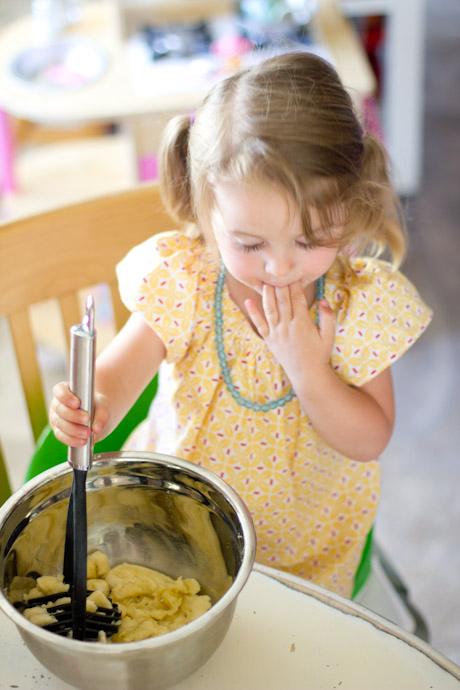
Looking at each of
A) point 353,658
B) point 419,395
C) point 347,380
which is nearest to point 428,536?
point 419,395

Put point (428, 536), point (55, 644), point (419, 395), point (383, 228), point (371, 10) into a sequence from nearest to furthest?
1. point (55, 644)
2. point (383, 228)
3. point (428, 536)
4. point (419, 395)
5. point (371, 10)

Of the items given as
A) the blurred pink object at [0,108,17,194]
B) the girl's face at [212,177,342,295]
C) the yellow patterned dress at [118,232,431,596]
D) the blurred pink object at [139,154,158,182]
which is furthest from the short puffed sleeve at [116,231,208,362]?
the blurred pink object at [0,108,17,194]

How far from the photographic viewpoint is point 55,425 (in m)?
0.67

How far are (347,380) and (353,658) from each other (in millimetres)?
302

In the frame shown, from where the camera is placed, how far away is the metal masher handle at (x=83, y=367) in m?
0.53

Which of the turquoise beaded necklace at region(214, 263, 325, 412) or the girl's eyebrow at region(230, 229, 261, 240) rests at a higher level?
the girl's eyebrow at region(230, 229, 261, 240)

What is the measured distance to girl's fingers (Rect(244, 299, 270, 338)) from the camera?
2.72 feet

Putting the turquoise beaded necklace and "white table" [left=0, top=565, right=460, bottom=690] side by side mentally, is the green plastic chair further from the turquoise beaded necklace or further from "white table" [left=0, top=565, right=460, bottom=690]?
"white table" [left=0, top=565, right=460, bottom=690]

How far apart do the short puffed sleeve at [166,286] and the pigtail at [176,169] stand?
36 mm

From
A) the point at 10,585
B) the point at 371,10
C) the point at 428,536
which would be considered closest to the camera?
the point at 10,585

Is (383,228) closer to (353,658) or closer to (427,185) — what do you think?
(353,658)

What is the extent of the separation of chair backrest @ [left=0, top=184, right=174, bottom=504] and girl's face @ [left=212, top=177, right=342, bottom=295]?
0.69ft

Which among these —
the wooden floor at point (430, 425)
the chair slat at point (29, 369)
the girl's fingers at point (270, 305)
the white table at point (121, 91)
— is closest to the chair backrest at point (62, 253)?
the chair slat at point (29, 369)

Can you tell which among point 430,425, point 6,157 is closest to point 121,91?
point 6,157
